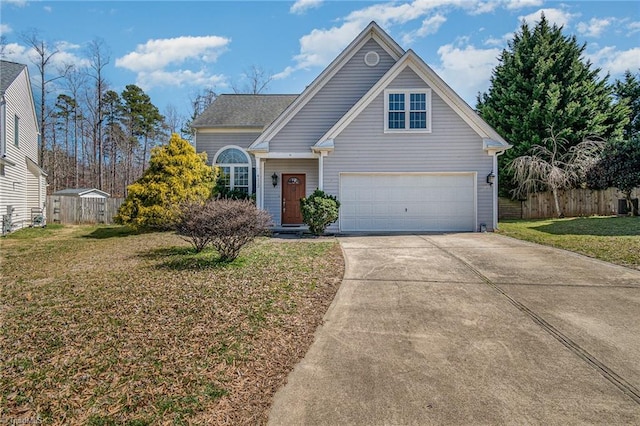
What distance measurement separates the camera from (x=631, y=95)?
23.0 meters

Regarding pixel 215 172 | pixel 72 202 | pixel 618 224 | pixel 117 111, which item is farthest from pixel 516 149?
pixel 117 111

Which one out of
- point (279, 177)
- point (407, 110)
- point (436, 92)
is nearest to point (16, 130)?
point (279, 177)

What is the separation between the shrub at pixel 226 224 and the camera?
6.87 m

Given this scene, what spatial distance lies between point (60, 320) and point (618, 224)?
16148 mm

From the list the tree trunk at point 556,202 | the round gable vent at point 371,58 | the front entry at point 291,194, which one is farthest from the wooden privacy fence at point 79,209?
the tree trunk at point 556,202

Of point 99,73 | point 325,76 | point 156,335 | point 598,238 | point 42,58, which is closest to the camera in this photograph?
point 156,335

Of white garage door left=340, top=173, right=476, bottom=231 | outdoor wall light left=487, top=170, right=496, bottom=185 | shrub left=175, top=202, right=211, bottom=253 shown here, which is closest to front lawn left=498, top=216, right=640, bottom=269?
white garage door left=340, top=173, right=476, bottom=231

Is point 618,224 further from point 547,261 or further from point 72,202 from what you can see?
point 72,202

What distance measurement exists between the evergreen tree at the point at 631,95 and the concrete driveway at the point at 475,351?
23629mm

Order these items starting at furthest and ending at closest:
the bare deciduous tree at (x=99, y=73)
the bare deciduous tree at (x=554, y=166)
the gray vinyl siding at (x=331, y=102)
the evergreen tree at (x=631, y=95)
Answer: the bare deciduous tree at (x=99, y=73) < the evergreen tree at (x=631, y=95) < the bare deciduous tree at (x=554, y=166) < the gray vinyl siding at (x=331, y=102)

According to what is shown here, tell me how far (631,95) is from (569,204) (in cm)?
1205

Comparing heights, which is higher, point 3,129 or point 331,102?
point 331,102

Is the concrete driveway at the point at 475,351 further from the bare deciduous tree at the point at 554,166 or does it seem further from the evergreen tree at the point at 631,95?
the evergreen tree at the point at 631,95

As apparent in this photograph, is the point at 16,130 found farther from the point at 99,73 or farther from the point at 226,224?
the point at 99,73
